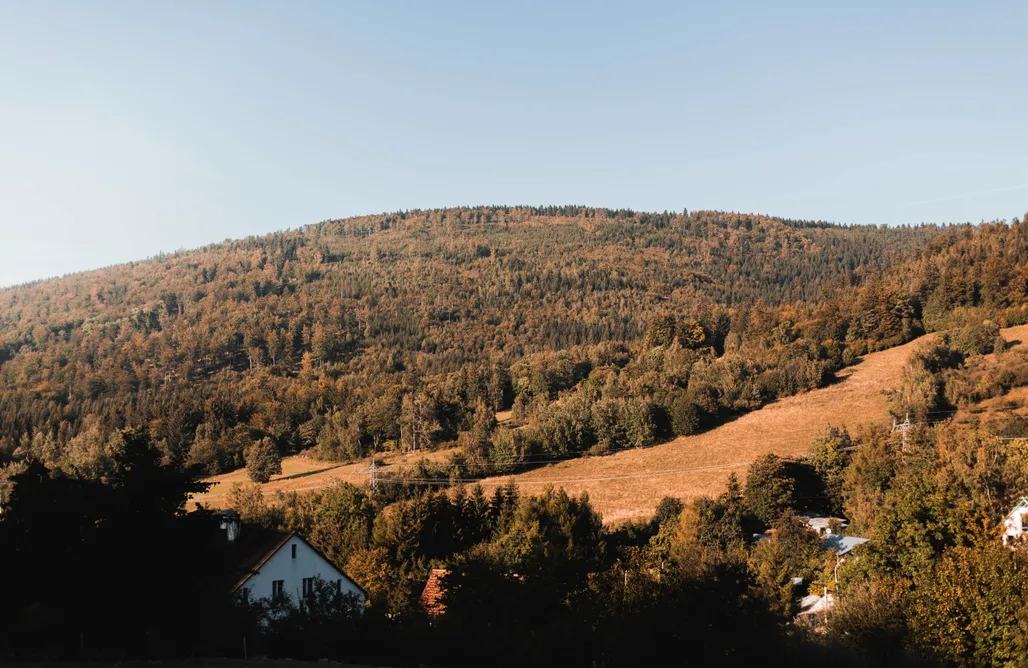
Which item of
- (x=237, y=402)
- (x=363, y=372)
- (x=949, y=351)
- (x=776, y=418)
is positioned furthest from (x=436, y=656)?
(x=363, y=372)

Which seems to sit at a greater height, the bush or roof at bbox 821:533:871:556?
the bush

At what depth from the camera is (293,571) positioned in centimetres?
3272

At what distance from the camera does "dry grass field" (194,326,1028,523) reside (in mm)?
61000

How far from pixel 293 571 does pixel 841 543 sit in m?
31.1

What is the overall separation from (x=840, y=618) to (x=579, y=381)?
82727mm

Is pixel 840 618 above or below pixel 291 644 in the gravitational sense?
below

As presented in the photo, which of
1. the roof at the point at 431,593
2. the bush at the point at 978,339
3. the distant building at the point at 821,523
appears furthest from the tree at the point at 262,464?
the bush at the point at 978,339

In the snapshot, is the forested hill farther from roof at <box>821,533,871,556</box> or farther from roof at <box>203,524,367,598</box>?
roof at <box>821,533,871,556</box>

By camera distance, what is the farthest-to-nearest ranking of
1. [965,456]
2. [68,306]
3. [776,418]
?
[68,306]
[776,418]
[965,456]

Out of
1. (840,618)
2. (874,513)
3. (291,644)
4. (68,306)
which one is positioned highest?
(68,306)

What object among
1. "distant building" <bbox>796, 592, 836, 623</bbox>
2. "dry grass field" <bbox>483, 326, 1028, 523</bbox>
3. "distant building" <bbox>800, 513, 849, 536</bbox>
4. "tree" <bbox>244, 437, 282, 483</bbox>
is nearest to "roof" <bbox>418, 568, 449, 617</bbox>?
"distant building" <bbox>796, 592, 836, 623</bbox>

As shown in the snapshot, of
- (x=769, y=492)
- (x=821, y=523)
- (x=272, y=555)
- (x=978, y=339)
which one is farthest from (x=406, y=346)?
(x=272, y=555)

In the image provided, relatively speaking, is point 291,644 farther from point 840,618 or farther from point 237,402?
point 237,402

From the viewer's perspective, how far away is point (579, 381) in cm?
10606
